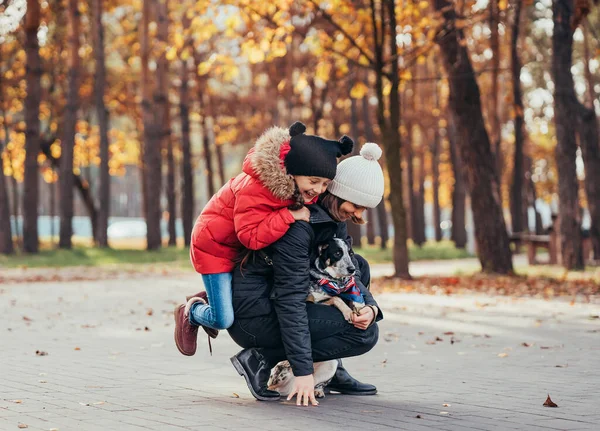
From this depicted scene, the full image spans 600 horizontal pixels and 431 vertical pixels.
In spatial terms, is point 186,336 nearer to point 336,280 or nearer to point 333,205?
point 336,280

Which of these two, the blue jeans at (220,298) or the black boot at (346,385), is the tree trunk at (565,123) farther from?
the blue jeans at (220,298)

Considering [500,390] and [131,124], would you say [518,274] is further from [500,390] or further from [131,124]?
[131,124]

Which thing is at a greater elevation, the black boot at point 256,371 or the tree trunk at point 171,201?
the tree trunk at point 171,201

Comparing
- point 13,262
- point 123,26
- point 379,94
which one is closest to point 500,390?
point 379,94

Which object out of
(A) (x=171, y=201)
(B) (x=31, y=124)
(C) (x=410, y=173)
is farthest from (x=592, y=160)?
(A) (x=171, y=201)

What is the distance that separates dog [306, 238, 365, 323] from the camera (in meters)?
5.89

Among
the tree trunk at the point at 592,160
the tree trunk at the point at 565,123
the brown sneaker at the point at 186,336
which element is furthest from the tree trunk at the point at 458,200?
the brown sneaker at the point at 186,336

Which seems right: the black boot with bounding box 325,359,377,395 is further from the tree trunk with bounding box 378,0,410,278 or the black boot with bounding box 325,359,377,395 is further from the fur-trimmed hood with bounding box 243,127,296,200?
the tree trunk with bounding box 378,0,410,278

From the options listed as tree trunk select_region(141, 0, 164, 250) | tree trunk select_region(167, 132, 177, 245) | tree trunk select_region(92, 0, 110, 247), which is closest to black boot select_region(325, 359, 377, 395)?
tree trunk select_region(141, 0, 164, 250)

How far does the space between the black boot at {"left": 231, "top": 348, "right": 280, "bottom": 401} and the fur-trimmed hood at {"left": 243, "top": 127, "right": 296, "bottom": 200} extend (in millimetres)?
1116

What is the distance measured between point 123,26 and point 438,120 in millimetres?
11396

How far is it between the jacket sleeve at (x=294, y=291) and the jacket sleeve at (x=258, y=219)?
0.09m

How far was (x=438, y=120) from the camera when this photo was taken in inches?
1428

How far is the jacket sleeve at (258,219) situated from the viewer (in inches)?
219
